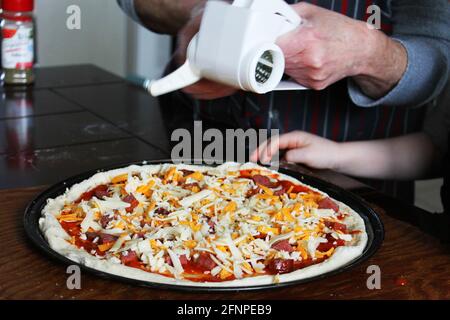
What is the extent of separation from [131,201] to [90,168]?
0.87 feet

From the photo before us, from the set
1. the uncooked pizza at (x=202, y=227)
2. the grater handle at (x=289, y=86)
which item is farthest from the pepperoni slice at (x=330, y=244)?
the grater handle at (x=289, y=86)

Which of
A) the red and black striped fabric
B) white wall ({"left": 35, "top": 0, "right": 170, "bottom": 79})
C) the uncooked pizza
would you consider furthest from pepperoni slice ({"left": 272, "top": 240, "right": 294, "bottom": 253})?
white wall ({"left": 35, "top": 0, "right": 170, "bottom": 79})

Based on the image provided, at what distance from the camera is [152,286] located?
0.85m

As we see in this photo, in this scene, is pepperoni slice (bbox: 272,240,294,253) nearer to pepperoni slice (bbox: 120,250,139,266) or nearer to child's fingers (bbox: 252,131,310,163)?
pepperoni slice (bbox: 120,250,139,266)

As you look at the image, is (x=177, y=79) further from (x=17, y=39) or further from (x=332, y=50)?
(x=17, y=39)

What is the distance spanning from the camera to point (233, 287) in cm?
86

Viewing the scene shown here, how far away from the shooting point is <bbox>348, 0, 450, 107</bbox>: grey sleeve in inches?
57.7

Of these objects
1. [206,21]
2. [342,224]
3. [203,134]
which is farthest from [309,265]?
[203,134]

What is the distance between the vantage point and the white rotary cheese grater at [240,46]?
1030 millimetres

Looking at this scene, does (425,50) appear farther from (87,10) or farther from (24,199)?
(87,10)

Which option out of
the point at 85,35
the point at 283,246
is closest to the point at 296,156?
the point at 283,246

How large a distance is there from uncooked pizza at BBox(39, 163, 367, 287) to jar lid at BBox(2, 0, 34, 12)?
2.57 ft

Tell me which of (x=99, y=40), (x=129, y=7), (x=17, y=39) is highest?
(x=129, y=7)

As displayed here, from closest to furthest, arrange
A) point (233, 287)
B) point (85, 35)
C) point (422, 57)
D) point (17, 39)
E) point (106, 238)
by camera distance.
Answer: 1. point (233, 287)
2. point (106, 238)
3. point (422, 57)
4. point (17, 39)
5. point (85, 35)
